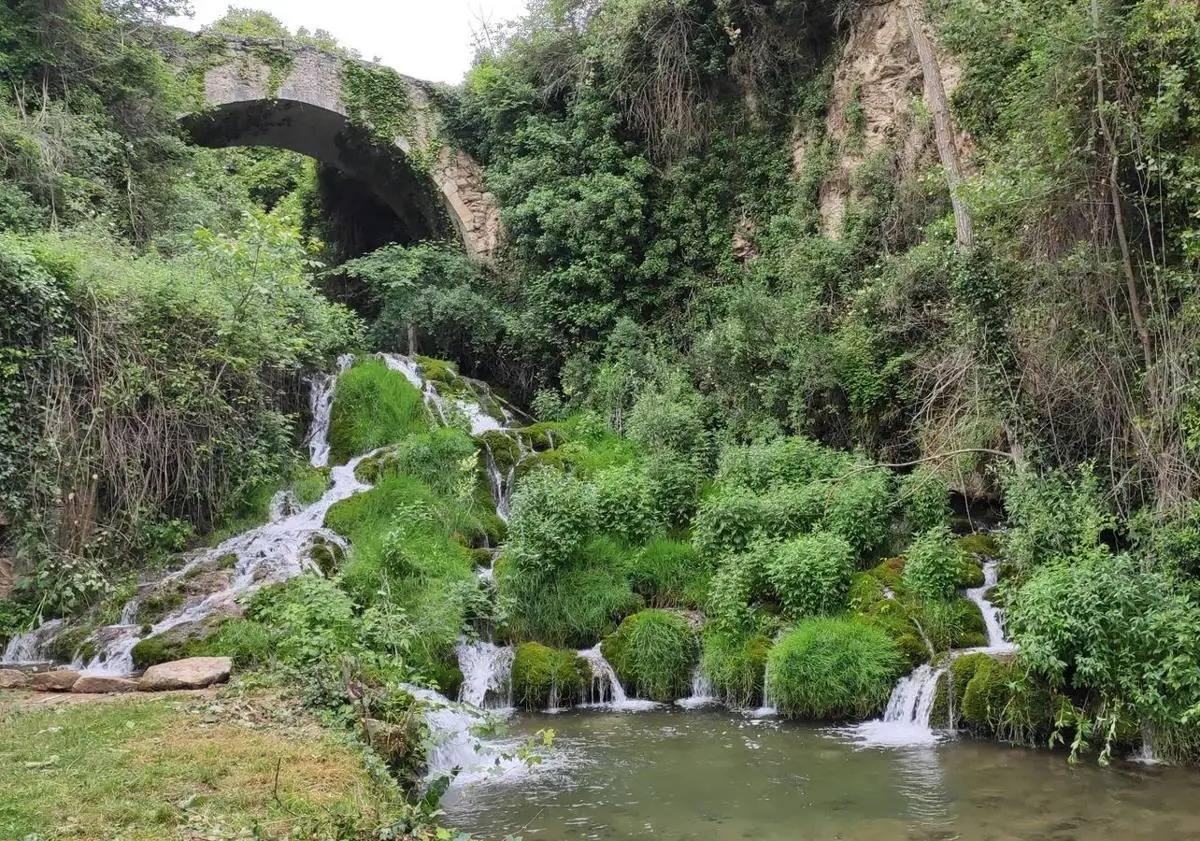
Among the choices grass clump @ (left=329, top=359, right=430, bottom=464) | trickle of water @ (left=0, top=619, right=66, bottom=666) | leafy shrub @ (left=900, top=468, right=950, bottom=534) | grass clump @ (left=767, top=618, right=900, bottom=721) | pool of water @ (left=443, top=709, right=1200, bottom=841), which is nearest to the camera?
pool of water @ (left=443, top=709, right=1200, bottom=841)

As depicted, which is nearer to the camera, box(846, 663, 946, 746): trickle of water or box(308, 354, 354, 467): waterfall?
box(846, 663, 946, 746): trickle of water

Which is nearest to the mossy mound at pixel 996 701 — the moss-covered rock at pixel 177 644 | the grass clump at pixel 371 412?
the moss-covered rock at pixel 177 644

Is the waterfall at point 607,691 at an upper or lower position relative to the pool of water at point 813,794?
upper

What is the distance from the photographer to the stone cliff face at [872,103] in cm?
1316

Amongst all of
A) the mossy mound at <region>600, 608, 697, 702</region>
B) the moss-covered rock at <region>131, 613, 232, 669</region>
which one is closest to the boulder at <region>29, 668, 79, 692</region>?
the moss-covered rock at <region>131, 613, 232, 669</region>

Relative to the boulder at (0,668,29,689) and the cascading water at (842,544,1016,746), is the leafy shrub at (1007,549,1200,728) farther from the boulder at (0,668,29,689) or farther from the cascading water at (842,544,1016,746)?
the boulder at (0,668,29,689)

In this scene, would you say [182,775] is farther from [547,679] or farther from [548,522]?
[548,522]

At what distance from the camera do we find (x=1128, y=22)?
8016 mm

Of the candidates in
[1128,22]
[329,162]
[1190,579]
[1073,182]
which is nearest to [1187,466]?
[1190,579]

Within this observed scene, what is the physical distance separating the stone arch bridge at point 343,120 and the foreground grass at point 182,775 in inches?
534

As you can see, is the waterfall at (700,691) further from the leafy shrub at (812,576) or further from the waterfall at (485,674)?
the waterfall at (485,674)

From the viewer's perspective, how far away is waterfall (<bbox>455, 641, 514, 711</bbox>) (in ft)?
28.3

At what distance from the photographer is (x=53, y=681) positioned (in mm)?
7094

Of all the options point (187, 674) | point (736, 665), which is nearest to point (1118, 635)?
point (736, 665)
